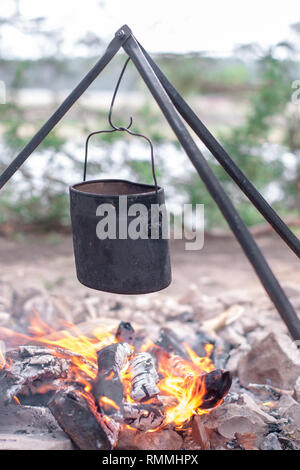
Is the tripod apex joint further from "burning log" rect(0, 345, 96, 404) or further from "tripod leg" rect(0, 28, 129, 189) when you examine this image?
"burning log" rect(0, 345, 96, 404)

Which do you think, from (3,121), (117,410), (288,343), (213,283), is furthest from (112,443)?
(3,121)

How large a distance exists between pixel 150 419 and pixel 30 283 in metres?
2.36

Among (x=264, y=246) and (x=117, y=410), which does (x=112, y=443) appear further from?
(x=264, y=246)

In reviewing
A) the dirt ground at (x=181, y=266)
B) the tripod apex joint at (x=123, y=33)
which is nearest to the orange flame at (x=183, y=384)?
the tripod apex joint at (x=123, y=33)

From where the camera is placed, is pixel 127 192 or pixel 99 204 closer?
pixel 99 204

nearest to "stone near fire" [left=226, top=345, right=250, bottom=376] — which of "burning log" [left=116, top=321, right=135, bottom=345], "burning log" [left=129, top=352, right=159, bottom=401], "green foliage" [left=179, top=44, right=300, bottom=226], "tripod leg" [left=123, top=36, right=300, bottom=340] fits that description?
"burning log" [left=116, top=321, right=135, bottom=345]

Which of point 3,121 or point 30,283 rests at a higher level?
point 3,121

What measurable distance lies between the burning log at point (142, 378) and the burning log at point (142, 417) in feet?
0.24

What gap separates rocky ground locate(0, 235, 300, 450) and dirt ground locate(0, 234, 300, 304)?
0.04 feet

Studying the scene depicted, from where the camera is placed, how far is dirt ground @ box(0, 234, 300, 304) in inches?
211

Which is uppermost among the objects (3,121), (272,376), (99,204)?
(3,121)

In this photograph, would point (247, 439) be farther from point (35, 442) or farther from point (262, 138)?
point (262, 138)

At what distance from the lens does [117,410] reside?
2451mm

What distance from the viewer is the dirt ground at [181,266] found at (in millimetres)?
5355
